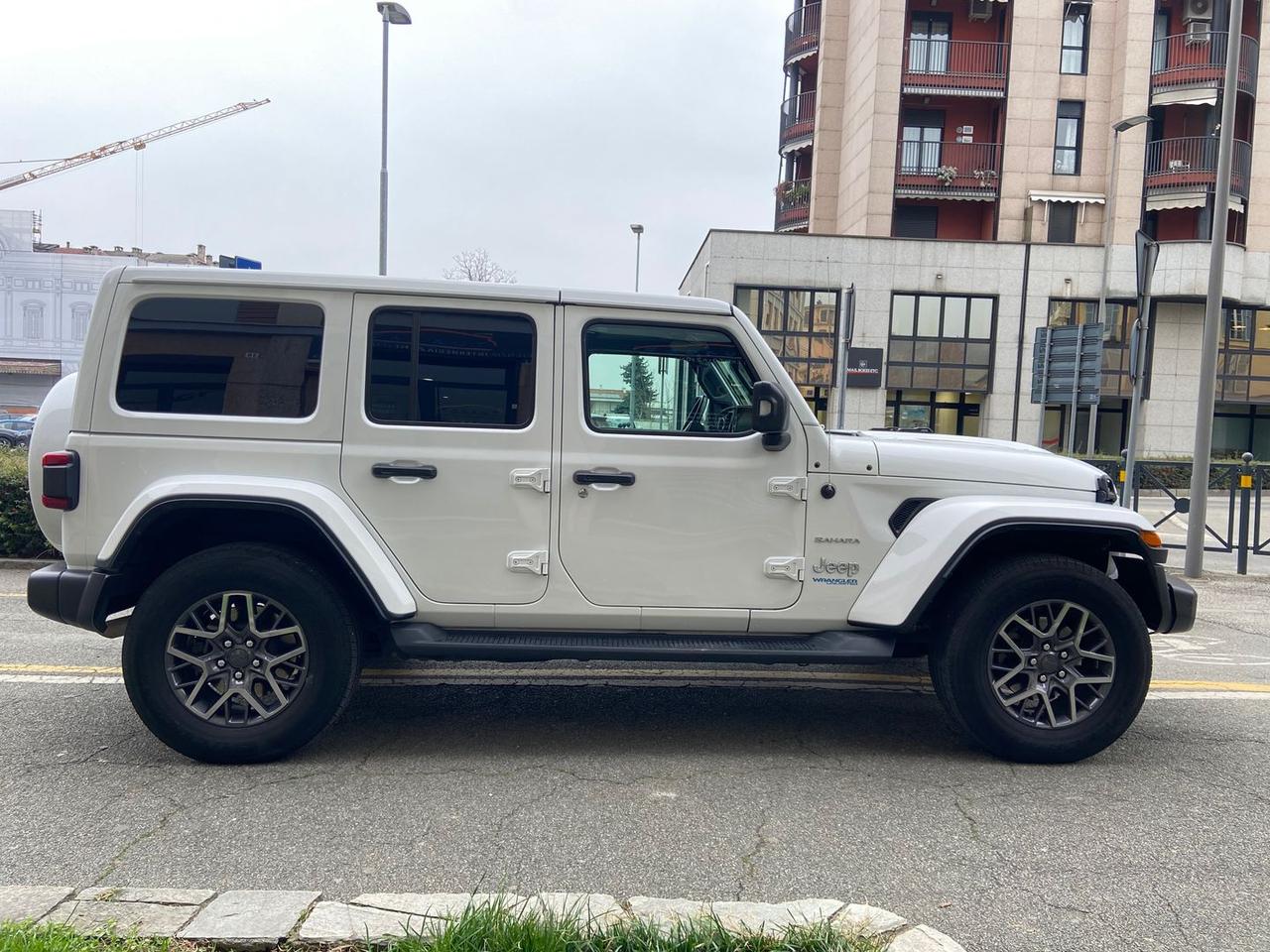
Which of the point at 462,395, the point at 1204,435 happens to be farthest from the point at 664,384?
the point at 1204,435

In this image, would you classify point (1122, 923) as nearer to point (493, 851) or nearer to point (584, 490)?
point (493, 851)

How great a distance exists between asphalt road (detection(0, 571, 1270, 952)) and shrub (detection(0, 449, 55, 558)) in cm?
488

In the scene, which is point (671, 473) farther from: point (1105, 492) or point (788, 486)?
point (1105, 492)

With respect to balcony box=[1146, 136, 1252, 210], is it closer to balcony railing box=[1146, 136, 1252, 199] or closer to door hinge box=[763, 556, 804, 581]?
balcony railing box=[1146, 136, 1252, 199]

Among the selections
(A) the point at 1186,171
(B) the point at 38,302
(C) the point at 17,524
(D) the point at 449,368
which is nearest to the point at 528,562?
(D) the point at 449,368

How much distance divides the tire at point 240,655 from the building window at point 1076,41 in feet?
122

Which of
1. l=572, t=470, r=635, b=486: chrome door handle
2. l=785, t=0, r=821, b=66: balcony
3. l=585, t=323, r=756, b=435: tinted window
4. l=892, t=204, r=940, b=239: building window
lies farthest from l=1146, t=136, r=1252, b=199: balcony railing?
l=572, t=470, r=635, b=486: chrome door handle

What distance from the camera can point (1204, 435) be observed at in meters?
11.8

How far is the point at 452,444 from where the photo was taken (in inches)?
175

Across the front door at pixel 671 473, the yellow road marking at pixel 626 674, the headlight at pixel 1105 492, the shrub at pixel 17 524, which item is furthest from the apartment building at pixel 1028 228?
the front door at pixel 671 473

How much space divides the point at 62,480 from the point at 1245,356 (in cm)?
3884

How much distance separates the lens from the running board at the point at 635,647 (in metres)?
4.34

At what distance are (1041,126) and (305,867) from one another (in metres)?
37.3

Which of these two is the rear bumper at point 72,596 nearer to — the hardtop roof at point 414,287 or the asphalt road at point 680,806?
the asphalt road at point 680,806
